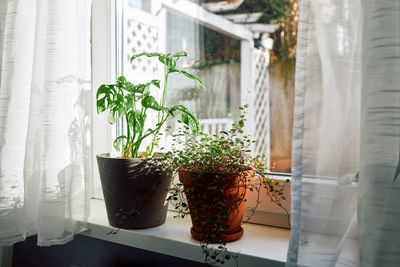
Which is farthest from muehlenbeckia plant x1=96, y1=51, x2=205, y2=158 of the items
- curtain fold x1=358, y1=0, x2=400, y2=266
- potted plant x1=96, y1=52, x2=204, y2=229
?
curtain fold x1=358, y1=0, x2=400, y2=266

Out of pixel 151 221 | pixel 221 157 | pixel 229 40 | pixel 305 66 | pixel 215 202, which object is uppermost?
pixel 229 40

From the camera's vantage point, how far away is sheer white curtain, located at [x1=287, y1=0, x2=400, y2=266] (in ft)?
1.89

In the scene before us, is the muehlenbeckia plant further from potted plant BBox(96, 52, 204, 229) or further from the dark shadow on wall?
the dark shadow on wall

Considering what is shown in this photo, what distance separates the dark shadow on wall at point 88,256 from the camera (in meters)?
1.15

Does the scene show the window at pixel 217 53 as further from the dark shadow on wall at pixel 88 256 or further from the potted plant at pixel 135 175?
the dark shadow on wall at pixel 88 256

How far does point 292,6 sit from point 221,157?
72 centimetres

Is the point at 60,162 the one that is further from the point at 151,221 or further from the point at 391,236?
the point at 391,236

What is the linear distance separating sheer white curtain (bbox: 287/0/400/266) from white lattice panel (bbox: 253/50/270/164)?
0.60 metres

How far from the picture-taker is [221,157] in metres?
0.89

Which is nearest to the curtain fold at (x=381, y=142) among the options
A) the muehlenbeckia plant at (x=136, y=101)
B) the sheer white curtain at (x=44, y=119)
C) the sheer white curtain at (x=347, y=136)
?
the sheer white curtain at (x=347, y=136)

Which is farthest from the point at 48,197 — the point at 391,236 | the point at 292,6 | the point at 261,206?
the point at 292,6

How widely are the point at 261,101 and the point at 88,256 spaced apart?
97cm

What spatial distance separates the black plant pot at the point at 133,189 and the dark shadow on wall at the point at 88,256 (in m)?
0.21

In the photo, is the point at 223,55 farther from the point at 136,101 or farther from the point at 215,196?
the point at 215,196
